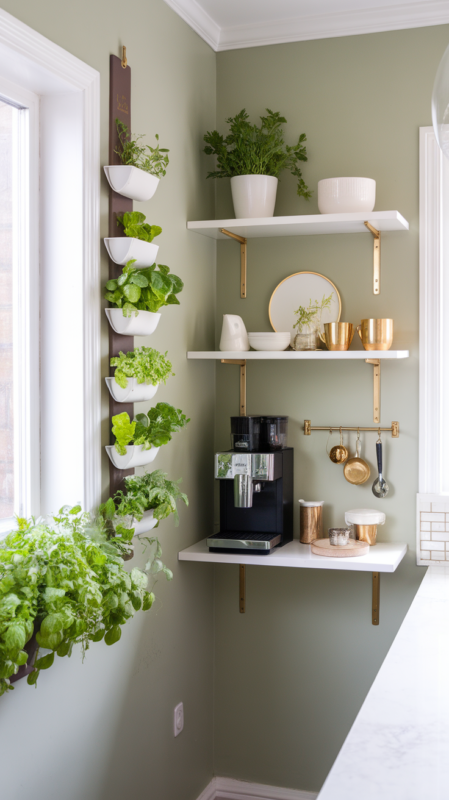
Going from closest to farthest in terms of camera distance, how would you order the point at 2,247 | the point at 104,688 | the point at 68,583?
1. the point at 68,583
2. the point at 2,247
3. the point at 104,688

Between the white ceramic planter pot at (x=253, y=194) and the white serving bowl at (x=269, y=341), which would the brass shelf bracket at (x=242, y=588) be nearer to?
the white serving bowl at (x=269, y=341)

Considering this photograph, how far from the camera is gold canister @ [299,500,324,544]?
244 cm

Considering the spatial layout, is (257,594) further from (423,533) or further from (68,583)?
(68,583)

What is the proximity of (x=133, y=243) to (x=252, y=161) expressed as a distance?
2.60 ft

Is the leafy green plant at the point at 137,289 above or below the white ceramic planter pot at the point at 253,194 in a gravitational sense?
below

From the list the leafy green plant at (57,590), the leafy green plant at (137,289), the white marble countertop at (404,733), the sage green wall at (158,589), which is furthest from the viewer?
the leafy green plant at (137,289)

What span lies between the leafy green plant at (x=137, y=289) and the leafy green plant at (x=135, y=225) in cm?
9

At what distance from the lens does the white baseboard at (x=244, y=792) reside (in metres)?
2.55

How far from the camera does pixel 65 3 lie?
64.9 inches

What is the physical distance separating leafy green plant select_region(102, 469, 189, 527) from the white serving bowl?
64 centimetres

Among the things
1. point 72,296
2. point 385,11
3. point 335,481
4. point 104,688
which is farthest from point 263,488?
point 385,11

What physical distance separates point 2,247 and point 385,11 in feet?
5.09

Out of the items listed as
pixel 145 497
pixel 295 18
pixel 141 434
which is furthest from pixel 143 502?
pixel 295 18

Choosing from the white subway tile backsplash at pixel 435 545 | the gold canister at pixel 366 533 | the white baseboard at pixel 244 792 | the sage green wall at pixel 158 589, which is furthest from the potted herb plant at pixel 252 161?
the white baseboard at pixel 244 792
